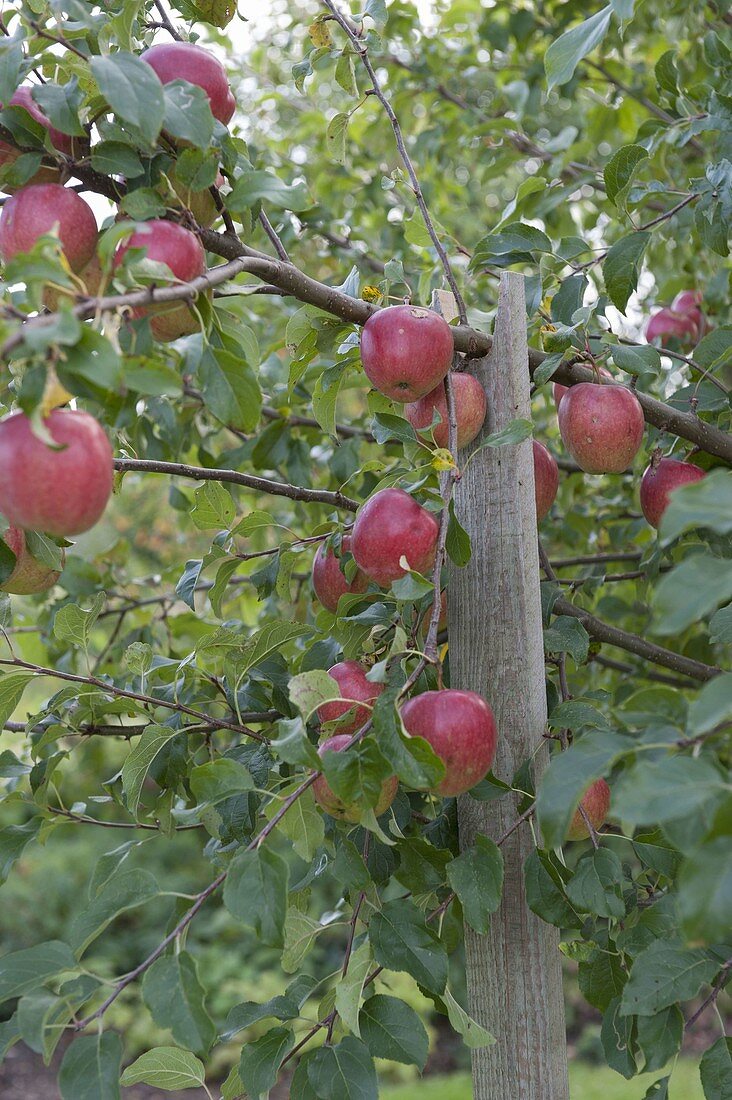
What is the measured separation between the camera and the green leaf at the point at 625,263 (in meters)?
1.07

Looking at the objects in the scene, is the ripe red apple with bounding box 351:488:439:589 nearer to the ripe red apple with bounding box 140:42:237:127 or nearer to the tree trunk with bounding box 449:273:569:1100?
the tree trunk with bounding box 449:273:569:1100

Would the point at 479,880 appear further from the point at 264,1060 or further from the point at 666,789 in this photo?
the point at 666,789

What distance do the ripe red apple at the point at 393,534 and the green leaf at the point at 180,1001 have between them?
13.5 inches

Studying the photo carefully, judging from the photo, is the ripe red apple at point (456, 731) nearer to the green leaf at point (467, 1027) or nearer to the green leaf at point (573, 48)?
the green leaf at point (467, 1027)

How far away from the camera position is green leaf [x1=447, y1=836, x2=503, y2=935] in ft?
2.59

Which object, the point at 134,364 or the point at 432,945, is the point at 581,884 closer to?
the point at 432,945

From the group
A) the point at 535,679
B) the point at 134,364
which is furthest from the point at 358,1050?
the point at 134,364

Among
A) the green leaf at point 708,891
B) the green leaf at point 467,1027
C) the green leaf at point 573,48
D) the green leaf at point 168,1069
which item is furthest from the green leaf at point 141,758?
the green leaf at point 573,48

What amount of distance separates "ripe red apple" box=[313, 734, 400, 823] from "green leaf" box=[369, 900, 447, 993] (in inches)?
3.2

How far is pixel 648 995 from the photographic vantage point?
72 cm

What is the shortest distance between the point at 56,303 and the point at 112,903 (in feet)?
1.44

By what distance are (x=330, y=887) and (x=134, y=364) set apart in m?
3.70

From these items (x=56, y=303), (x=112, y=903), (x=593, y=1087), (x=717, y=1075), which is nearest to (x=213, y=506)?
(x=56, y=303)

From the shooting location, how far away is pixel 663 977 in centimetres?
72
